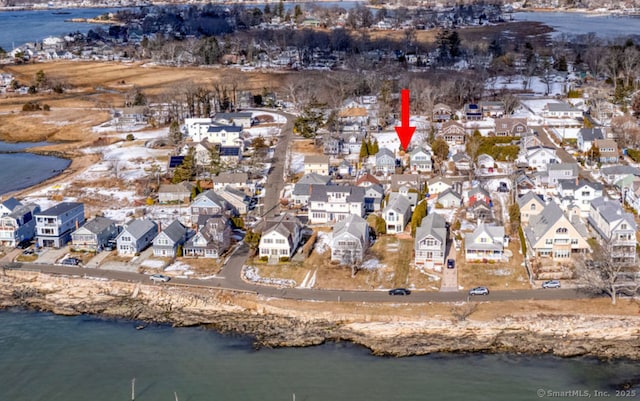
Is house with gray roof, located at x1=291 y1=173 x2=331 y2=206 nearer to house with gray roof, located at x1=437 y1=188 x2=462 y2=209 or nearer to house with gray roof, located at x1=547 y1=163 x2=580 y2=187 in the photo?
house with gray roof, located at x1=437 y1=188 x2=462 y2=209

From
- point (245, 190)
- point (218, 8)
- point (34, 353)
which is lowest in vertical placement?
point (34, 353)

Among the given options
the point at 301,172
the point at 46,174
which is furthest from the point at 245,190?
the point at 46,174

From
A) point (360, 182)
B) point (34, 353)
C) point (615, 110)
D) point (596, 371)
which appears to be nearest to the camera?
point (596, 371)

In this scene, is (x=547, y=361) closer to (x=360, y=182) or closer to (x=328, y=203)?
(x=328, y=203)

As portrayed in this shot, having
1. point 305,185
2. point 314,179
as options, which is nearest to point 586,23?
point 314,179

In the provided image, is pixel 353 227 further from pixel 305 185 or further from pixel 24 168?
pixel 24 168

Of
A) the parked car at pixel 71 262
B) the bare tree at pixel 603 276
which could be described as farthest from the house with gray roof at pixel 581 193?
the parked car at pixel 71 262

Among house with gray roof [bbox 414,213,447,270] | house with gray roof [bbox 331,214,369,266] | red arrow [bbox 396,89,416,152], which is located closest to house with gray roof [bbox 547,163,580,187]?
red arrow [bbox 396,89,416,152]

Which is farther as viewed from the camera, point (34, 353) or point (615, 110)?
point (615, 110)
